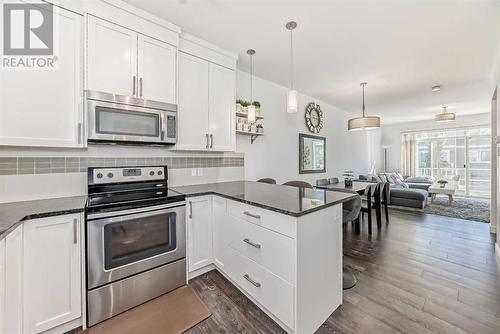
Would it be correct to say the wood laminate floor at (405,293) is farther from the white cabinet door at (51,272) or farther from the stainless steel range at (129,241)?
the white cabinet door at (51,272)

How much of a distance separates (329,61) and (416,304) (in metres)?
2.99

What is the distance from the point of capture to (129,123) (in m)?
1.95

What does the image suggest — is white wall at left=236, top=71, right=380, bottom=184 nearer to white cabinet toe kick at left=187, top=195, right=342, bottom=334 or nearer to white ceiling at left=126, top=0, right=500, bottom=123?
white ceiling at left=126, top=0, right=500, bottom=123

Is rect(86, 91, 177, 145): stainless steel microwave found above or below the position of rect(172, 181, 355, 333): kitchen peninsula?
above

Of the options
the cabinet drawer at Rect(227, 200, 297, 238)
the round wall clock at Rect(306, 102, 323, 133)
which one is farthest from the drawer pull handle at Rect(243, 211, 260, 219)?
the round wall clock at Rect(306, 102, 323, 133)

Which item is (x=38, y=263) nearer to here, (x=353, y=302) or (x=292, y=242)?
(x=292, y=242)

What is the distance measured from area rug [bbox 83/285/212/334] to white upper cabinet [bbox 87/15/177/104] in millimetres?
1878

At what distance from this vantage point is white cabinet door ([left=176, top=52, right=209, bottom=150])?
2.35 m

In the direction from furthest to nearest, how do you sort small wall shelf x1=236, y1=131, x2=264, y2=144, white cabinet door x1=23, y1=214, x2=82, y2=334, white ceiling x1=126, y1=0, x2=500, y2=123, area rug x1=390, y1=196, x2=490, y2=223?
area rug x1=390, y1=196, x2=490, y2=223 → small wall shelf x1=236, y1=131, x2=264, y2=144 → white ceiling x1=126, y1=0, x2=500, y2=123 → white cabinet door x1=23, y1=214, x2=82, y2=334

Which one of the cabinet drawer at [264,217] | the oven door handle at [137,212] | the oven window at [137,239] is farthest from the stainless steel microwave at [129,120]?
the cabinet drawer at [264,217]

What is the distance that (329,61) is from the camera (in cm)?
305

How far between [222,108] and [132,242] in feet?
5.82

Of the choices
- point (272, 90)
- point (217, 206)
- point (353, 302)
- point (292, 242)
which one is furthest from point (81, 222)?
point (272, 90)

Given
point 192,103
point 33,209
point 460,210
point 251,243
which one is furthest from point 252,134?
point 460,210
